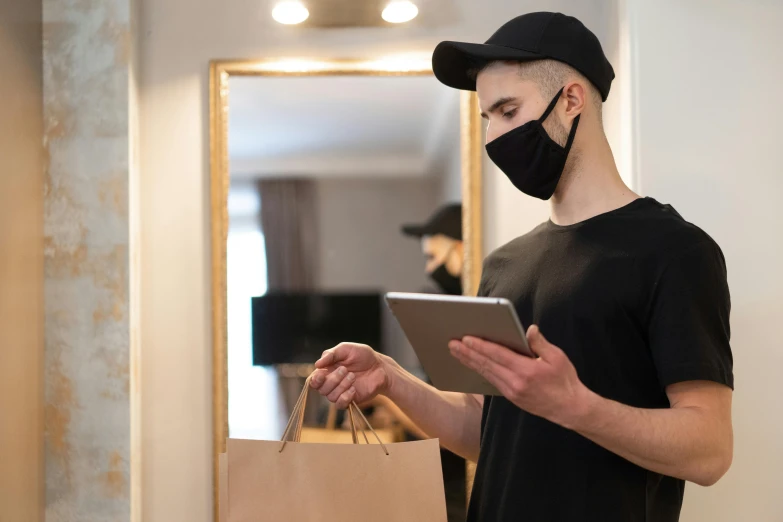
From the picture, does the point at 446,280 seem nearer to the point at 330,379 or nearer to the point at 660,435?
the point at 330,379

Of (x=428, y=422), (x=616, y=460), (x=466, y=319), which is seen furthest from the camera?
(x=428, y=422)

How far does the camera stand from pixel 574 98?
1.14 meters

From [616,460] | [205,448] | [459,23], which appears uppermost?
[459,23]

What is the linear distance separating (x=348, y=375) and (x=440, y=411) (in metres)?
0.20

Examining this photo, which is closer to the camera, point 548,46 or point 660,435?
point 660,435

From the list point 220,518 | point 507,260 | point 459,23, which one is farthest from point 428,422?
point 459,23

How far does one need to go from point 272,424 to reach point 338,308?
330mm

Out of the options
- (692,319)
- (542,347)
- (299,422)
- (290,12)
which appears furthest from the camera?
(290,12)

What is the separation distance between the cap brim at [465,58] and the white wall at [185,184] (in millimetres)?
617

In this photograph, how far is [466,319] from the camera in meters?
0.90

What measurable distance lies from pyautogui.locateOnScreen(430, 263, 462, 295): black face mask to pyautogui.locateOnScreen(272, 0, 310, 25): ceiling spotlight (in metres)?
0.71

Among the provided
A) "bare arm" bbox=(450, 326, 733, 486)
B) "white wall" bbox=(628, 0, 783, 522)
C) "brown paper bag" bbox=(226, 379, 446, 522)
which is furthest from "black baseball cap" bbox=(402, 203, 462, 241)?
"bare arm" bbox=(450, 326, 733, 486)

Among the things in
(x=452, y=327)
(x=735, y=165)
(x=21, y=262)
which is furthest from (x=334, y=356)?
(x=735, y=165)

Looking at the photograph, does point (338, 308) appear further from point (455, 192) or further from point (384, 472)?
point (384, 472)
